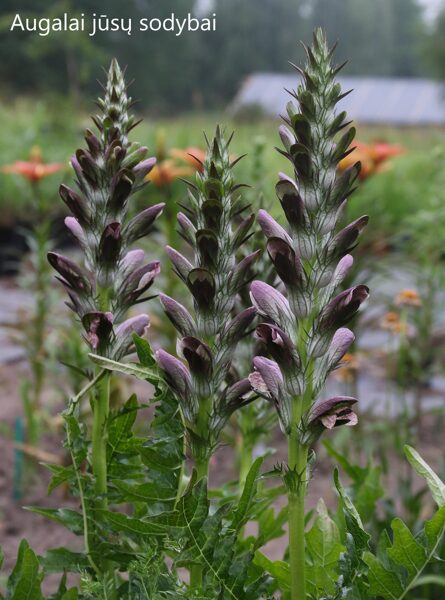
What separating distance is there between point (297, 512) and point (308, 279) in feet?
0.96

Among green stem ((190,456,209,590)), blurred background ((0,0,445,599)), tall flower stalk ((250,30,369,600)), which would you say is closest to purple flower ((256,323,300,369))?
tall flower stalk ((250,30,369,600))

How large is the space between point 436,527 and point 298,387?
273 millimetres

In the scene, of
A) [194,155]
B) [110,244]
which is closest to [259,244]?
[194,155]

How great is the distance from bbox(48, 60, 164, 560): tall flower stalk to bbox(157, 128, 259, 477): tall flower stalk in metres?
0.12

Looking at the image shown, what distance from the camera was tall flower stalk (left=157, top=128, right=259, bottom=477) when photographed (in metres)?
1.04

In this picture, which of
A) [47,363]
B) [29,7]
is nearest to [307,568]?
[47,363]

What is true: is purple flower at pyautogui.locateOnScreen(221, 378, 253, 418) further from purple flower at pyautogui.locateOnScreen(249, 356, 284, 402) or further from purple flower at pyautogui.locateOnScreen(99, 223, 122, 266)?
purple flower at pyautogui.locateOnScreen(99, 223, 122, 266)

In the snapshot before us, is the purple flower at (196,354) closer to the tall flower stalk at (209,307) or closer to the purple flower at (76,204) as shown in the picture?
the tall flower stalk at (209,307)

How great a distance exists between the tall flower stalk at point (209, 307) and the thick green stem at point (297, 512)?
4.5 inches

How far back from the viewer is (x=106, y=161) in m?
1.19

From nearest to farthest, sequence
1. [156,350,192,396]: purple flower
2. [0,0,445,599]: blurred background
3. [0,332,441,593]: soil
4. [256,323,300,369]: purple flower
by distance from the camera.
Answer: [256,323,300,369]: purple flower, [156,350,192,396]: purple flower, [0,332,441,593]: soil, [0,0,445,599]: blurred background

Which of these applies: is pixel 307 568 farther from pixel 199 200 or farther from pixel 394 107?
pixel 394 107

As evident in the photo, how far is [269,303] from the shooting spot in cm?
102

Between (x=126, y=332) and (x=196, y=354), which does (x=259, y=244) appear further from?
(x=196, y=354)
